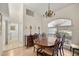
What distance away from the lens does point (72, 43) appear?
1.67 metres

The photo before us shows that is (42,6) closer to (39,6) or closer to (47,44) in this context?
(39,6)

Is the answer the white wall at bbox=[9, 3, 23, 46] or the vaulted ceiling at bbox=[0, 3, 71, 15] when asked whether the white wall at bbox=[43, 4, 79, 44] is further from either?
the white wall at bbox=[9, 3, 23, 46]

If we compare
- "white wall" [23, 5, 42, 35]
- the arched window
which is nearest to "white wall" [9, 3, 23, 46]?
"white wall" [23, 5, 42, 35]

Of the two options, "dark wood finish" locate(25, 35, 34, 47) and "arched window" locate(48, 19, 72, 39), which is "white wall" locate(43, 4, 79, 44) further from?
"dark wood finish" locate(25, 35, 34, 47)

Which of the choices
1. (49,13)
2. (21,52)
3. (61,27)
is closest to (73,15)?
(61,27)

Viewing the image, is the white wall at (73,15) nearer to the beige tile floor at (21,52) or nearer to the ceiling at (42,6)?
the ceiling at (42,6)

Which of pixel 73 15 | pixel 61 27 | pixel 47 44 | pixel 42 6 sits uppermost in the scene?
pixel 42 6

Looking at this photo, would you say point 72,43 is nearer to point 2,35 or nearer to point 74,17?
point 74,17

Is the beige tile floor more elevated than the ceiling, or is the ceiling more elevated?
the ceiling

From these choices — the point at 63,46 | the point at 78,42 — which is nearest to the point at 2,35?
the point at 63,46

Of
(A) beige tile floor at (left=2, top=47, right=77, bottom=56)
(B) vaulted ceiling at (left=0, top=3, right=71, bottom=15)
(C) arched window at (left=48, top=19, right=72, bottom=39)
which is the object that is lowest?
(A) beige tile floor at (left=2, top=47, right=77, bottom=56)

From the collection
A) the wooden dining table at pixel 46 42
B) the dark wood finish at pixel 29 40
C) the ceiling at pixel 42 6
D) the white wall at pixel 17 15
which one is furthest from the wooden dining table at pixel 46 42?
the ceiling at pixel 42 6

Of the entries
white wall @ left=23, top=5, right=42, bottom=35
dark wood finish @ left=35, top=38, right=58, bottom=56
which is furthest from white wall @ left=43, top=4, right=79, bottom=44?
dark wood finish @ left=35, top=38, right=58, bottom=56

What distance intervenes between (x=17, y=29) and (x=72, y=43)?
38.3 inches
